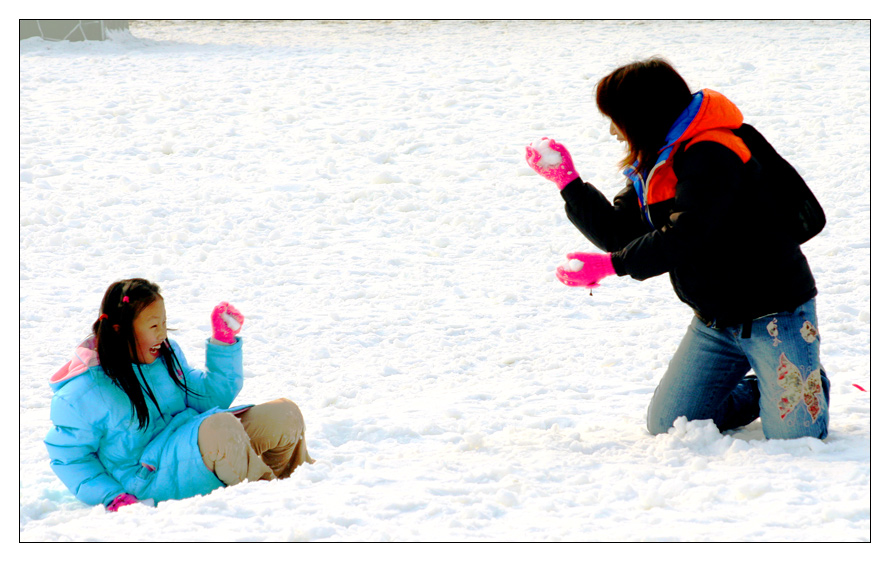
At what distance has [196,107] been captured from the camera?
7.56 metres

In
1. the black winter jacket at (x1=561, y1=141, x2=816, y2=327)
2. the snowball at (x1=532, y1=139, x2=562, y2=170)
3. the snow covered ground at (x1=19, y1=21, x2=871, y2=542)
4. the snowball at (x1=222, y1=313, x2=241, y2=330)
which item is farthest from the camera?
the snowball at (x1=532, y1=139, x2=562, y2=170)

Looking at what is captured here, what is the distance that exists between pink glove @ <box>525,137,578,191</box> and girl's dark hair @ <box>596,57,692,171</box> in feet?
0.93

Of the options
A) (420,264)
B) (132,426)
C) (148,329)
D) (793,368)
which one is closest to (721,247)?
(793,368)

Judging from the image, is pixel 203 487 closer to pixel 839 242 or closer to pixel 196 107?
pixel 839 242

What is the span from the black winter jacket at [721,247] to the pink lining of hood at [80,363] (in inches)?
65.9

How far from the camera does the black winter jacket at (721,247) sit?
258cm

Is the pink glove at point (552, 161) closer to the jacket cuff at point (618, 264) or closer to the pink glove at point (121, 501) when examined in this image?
the jacket cuff at point (618, 264)

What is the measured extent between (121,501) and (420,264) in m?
2.99

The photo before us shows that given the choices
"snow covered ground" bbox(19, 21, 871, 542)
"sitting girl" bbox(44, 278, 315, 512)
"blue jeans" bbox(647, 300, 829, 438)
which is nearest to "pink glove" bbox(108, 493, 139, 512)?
"sitting girl" bbox(44, 278, 315, 512)

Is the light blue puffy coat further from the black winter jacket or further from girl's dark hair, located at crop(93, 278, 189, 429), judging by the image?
the black winter jacket

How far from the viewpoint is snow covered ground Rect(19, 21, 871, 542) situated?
2459 mm

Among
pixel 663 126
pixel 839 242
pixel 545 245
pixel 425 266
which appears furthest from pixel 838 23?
pixel 663 126

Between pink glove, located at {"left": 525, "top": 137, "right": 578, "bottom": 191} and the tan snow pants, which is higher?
pink glove, located at {"left": 525, "top": 137, "right": 578, "bottom": 191}

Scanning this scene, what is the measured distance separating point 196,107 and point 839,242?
5301mm
